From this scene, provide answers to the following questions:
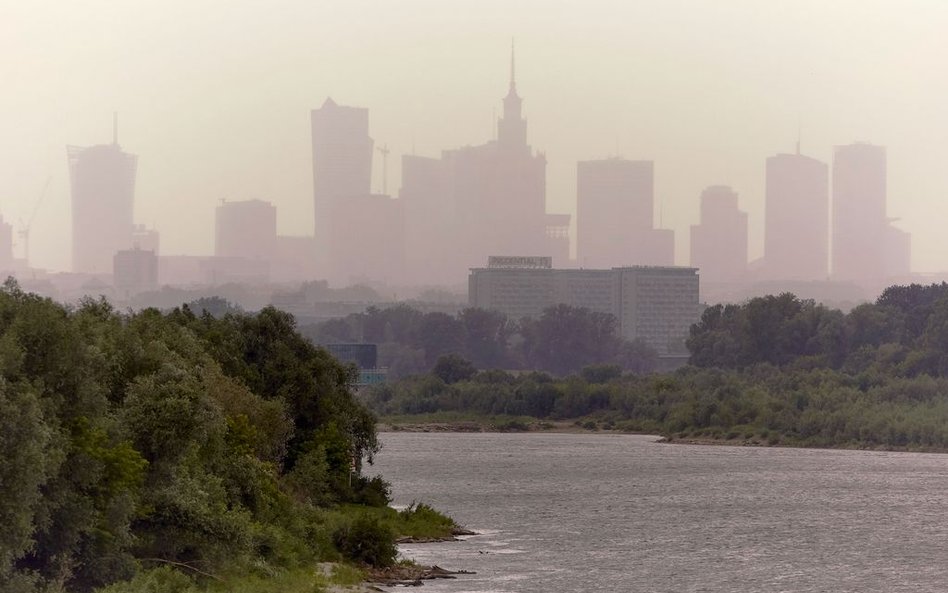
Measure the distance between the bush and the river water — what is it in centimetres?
287

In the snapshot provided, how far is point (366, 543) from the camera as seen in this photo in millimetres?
67562

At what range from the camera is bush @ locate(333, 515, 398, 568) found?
66.7 meters

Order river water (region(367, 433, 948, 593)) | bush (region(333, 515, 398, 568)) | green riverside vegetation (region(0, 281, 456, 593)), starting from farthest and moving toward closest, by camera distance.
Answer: river water (region(367, 433, 948, 593)), bush (region(333, 515, 398, 568)), green riverside vegetation (region(0, 281, 456, 593))

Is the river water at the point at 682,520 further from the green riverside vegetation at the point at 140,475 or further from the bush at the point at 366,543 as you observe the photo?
the green riverside vegetation at the point at 140,475

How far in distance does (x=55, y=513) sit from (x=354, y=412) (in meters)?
46.1

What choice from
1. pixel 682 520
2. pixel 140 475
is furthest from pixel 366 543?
pixel 682 520

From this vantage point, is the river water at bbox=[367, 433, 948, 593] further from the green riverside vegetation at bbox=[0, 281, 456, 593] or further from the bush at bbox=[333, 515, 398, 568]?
the green riverside vegetation at bbox=[0, 281, 456, 593]

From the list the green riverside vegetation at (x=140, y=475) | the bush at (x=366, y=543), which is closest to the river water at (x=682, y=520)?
the bush at (x=366, y=543)

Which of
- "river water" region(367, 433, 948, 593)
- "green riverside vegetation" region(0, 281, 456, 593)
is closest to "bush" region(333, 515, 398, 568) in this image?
"green riverside vegetation" region(0, 281, 456, 593)

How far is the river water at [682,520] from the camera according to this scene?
70.3 meters

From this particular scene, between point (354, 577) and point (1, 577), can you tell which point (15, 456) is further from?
point (354, 577)

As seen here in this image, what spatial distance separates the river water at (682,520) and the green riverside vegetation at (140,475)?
6178 mm

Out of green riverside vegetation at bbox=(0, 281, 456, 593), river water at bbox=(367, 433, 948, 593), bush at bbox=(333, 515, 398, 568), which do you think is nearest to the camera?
green riverside vegetation at bbox=(0, 281, 456, 593)

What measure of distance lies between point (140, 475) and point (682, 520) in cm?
5055
